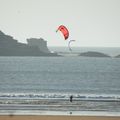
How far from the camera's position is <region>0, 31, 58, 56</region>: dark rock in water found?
112662 mm

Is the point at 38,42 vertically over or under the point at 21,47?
under

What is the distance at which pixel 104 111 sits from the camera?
2227 centimetres

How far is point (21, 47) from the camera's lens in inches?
4646

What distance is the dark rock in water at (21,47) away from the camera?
370 ft
